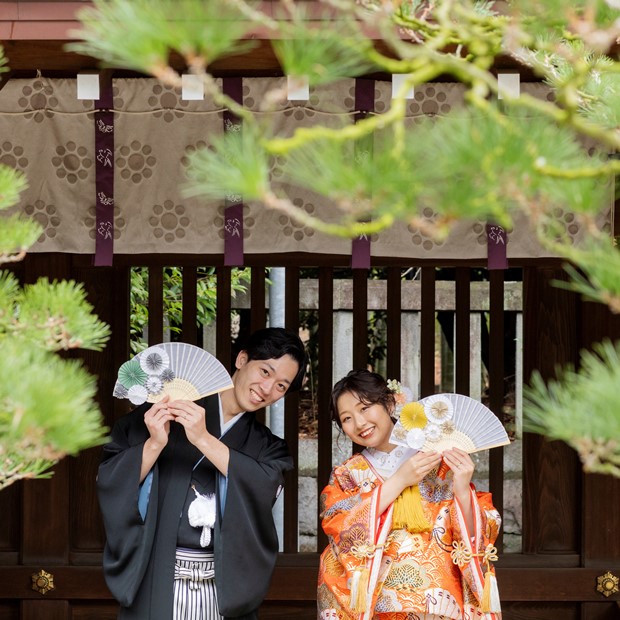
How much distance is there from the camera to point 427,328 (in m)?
5.61

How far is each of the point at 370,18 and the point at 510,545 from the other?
289 inches

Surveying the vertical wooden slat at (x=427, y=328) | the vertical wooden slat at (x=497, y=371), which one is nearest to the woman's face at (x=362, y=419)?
the vertical wooden slat at (x=427, y=328)

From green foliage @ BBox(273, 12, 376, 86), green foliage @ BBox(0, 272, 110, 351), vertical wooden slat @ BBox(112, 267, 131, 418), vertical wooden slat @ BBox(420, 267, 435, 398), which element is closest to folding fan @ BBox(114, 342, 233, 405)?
vertical wooden slat @ BBox(112, 267, 131, 418)

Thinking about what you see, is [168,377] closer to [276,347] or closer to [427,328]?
[276,347]

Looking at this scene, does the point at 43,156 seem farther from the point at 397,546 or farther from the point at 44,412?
the point at 44,412

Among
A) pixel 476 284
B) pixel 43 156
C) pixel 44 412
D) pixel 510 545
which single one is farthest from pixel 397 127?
pixel 510 545

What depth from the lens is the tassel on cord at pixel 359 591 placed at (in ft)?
13.7

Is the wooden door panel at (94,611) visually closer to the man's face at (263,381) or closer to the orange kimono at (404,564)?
the orange kimono at (404,564)

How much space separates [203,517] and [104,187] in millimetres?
1725

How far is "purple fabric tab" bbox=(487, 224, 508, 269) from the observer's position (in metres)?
4.84

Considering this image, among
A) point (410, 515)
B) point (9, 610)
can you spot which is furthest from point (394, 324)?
point (9, 610)

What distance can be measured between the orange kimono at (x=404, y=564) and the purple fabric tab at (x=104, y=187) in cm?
171

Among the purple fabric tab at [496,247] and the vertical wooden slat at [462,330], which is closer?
the purple fabric tab at [496,247]

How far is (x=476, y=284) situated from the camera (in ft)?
28.9
